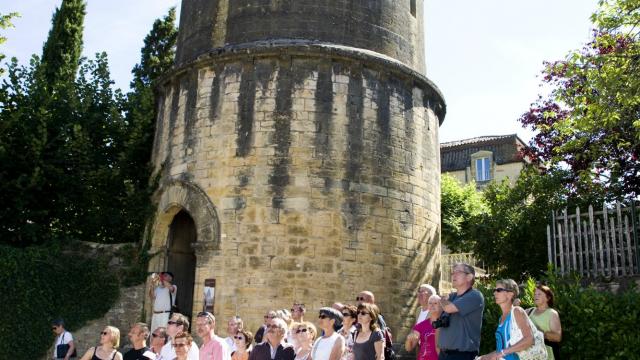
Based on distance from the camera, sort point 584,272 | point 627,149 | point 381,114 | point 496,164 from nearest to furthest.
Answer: point 584,272 < point 381,114 < point 627,149 < point 496,164

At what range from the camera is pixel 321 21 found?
40.9ft

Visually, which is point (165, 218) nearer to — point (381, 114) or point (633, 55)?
point (381, 114)

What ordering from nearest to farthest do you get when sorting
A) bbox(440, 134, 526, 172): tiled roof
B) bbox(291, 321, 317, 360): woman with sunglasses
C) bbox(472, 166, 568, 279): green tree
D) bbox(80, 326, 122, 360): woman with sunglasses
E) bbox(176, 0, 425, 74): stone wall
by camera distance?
bbox(291, 321, 317, 360): woman with sunglasses → bbox(80, 326, 122, 360): woman with sunglasses → bbox(176, 0, 425, 74): stone wall → bbox(472, 166, 568, 279): green tree → bbox(440, 134, 526, 172): tiled roof

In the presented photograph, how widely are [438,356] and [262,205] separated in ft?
18.5

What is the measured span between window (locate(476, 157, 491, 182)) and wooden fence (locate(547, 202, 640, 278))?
2217cm

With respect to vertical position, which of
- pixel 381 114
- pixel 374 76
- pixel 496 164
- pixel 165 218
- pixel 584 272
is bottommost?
pixel 584 272

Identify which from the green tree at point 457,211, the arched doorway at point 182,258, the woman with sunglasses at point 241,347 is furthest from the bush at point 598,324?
the green tree at point 457,211

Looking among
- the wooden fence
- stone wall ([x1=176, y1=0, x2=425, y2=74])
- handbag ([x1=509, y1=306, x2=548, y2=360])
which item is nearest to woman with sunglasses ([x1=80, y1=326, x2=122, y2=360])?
handbag ([x1=509, y1=306, x2=548, y2=360])

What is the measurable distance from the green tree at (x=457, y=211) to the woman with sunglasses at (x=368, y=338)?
16.1 m

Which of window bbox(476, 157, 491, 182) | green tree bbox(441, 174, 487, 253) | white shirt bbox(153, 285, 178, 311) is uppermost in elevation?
window bbox(476, 157, 491, 182)

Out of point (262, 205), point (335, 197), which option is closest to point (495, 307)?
point (335, 197)

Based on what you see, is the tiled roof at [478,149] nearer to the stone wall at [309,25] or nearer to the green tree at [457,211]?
the green tree at [457,211]

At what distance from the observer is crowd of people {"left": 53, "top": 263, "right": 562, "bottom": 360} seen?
18.1ft

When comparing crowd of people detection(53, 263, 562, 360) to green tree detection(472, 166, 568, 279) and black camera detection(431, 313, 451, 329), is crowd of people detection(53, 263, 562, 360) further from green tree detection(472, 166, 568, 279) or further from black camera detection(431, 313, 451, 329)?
green tree detection(472, 166, 568, 279)
